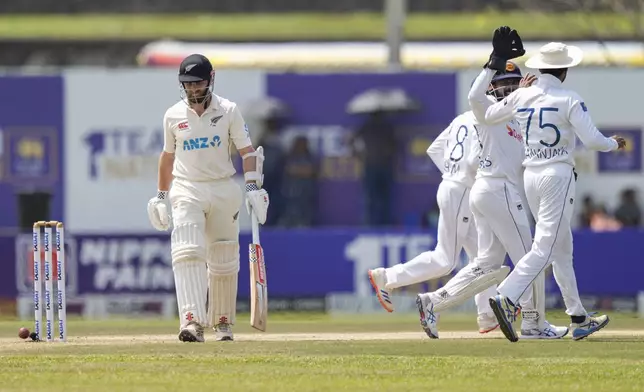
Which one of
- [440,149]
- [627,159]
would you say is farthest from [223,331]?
[627,159]

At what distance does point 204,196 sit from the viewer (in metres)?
12.7

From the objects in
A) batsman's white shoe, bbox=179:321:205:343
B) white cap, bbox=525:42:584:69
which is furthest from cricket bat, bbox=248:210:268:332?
white cap, bbox=525:42:584:69

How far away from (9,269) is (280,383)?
1127cm

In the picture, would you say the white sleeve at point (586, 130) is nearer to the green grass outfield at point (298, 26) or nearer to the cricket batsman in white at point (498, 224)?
the cricket batsman in white at point (498, 224)

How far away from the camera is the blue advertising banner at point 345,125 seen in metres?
23.3

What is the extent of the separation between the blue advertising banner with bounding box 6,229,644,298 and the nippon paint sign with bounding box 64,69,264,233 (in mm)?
2180

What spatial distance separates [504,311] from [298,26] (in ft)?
73.3

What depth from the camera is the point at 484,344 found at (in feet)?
40.3

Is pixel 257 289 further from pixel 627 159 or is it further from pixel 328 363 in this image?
pixel 627 159

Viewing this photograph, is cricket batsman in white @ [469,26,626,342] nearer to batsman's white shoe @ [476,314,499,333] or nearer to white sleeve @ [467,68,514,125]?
white sleeve @ [467,68,514,125]

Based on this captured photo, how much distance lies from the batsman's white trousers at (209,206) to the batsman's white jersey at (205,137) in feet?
0.22

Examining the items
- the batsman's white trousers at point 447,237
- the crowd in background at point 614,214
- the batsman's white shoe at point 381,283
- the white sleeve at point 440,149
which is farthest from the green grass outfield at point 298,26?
the batsman's white trousers at point 447,237

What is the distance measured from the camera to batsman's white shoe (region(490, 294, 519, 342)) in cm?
1199

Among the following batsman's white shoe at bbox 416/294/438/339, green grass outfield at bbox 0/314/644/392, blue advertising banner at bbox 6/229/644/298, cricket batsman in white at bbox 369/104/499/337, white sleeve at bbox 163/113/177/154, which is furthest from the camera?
blue advertising banner at bbox 6/229/644/298
